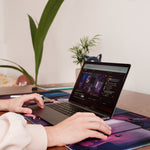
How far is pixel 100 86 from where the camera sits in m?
0.83

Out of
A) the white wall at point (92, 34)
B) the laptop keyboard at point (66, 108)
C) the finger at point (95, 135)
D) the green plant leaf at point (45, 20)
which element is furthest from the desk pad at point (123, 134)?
the green plant leaf at point (45, 20)

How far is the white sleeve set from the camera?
17.3 inches

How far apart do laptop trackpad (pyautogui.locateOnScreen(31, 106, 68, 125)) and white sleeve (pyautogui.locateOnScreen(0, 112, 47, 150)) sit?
130mm

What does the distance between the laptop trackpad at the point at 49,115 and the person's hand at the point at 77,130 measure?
99 mm

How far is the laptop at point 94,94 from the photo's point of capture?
2.37ft

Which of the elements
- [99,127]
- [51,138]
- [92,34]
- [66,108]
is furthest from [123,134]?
[92,34]

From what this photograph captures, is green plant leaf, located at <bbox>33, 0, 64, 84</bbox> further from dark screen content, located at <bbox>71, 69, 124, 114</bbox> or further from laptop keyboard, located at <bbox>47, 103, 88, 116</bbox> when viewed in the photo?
laptop keyboard, located at <bbox>47, 103, 88, 116</bbox>

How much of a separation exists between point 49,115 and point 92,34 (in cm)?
115

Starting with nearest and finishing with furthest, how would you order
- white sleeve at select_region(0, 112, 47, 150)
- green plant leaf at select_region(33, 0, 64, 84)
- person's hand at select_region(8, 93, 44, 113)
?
white sleeve at select_region(0, 112, 47, 150) < person's hand at select_region(8, 93, 44, 113) < green plant leaf at select_region(33, 0, 64, 84)

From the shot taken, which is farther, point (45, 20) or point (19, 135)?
point (45, 20)

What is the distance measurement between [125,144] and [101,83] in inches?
14.4

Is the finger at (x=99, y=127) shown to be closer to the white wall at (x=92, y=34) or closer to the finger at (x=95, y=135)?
the finger at (x=95, y=135)

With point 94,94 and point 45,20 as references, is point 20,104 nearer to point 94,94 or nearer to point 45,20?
point 94,94

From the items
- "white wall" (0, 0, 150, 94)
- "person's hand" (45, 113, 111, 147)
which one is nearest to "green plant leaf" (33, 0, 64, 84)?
"white wall" (0, 0, 150, 94)
